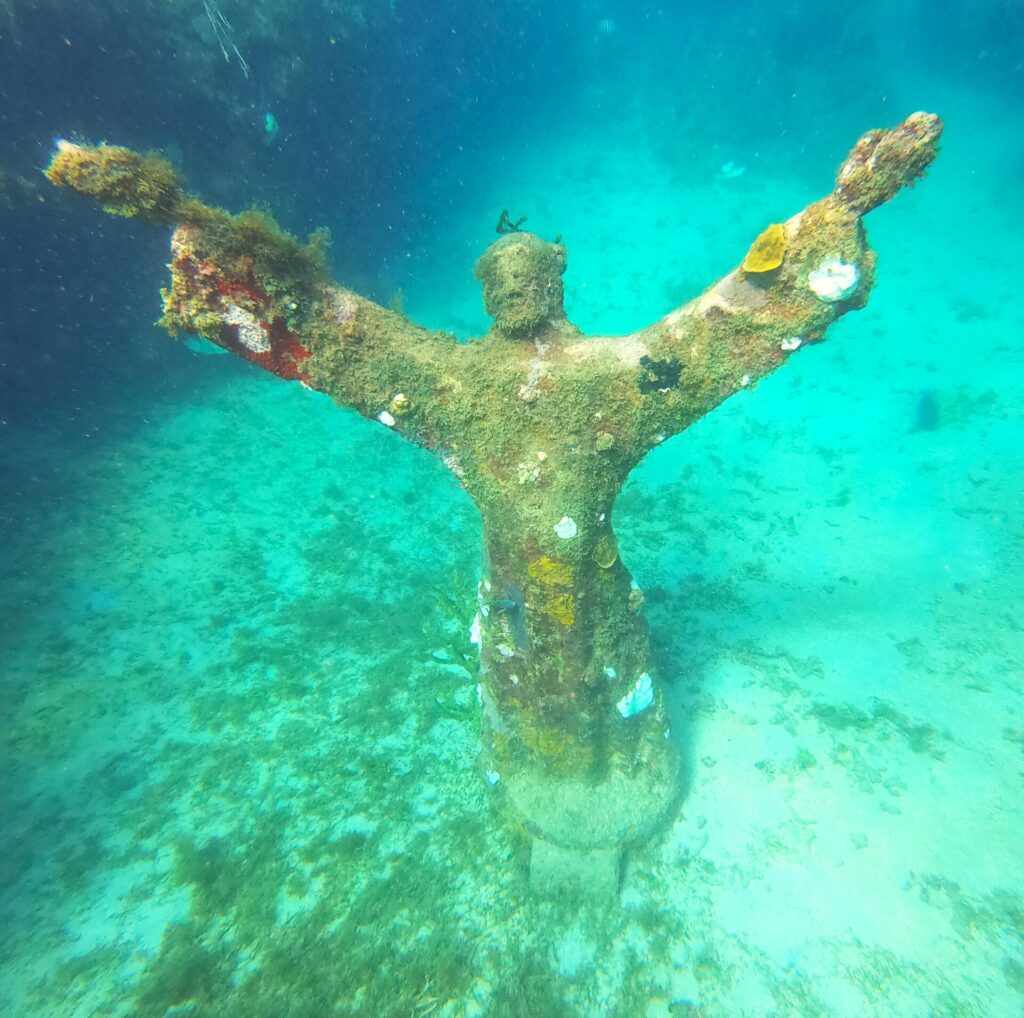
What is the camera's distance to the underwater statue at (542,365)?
3107mm

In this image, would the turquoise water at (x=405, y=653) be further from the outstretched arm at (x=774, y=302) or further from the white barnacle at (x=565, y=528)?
the outstretched arm at (x=774, y=302)

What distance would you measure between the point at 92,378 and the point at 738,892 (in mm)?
15586

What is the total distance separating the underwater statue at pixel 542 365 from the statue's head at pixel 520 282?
0.04 feet

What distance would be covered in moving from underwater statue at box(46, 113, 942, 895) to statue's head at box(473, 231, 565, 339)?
0.01m

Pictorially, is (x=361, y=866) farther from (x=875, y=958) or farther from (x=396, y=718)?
(x=875, y=958)

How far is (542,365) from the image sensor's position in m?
3.79

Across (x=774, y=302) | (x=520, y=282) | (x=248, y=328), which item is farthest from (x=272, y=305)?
(x=774, y=302)

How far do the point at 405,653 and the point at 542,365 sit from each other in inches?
207

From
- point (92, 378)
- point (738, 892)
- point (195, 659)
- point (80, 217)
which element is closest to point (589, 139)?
point (80, 217)

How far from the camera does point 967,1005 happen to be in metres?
4.27

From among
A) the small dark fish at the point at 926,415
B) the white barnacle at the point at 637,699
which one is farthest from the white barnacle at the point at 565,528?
the small dark fish at the point at 926,415

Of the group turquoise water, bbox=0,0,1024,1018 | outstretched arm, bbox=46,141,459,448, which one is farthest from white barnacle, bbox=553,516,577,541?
turquoise water, bbox=0,0,1024,1018

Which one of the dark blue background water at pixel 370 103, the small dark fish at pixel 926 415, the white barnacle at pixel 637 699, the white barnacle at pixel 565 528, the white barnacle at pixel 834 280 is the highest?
the dark blue background water at pixel 370 103

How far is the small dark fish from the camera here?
12637mm
